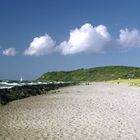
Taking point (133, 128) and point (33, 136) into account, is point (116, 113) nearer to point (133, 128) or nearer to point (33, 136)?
point (133, 128)

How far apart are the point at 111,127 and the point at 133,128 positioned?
1.22 metres

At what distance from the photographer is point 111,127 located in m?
19.8

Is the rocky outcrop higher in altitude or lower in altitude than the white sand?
higher

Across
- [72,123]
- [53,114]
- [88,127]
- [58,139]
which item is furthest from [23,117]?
[58,139]

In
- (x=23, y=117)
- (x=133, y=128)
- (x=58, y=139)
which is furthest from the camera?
(x=23, y=117)

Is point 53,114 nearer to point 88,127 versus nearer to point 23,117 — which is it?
point 23,117

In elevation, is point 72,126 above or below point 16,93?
below

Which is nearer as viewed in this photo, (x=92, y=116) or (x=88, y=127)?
(x=88, y=127)

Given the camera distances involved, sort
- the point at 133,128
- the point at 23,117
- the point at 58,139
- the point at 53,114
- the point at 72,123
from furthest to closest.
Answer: the point at 53,114
the point at 23,117
the point at 72,123
the point at 133,128
the point at 58,139

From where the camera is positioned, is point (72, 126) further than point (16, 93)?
No

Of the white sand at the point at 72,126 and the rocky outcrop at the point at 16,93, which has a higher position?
the rocky outcrop at the point at 16,93

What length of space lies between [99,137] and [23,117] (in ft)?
27.3

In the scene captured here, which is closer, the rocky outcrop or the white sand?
the white sand

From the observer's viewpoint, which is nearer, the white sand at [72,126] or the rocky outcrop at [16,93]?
the white sand at [72,126]
